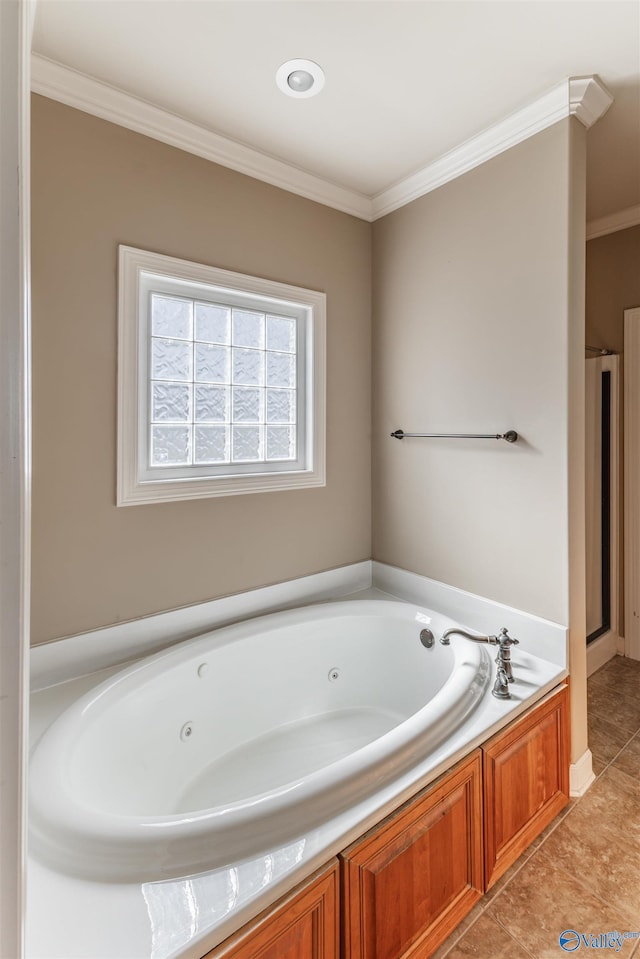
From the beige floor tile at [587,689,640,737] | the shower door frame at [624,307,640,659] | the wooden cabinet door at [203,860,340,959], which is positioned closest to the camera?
the wooden cabinet door at [203,860,340,959]

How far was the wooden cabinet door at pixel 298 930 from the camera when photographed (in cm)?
87

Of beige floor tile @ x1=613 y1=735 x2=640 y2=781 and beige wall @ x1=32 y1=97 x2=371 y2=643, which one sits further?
beige floor tile @ x1=613 y1=735 x2=640 y2=781

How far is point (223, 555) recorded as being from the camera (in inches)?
81.9

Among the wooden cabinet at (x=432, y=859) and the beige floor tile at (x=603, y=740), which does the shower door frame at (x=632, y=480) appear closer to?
the beige floor tile at (x=603, y=740)

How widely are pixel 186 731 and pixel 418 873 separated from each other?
35.9 inches

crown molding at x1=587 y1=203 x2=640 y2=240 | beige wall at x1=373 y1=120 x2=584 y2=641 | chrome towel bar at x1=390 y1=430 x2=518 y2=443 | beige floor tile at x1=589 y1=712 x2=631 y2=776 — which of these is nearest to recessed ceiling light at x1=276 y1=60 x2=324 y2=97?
beige wall at x1=373 y1=120 x2=584 y2=641

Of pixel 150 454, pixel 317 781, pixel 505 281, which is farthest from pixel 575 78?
pixel 317 781

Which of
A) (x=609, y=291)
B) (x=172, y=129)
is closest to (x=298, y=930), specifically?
(x=172, y=129)

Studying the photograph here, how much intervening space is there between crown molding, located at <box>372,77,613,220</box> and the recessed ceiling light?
0.71 meters

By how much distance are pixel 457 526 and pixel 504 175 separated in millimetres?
1491

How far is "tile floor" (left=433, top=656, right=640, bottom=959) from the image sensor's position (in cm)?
130

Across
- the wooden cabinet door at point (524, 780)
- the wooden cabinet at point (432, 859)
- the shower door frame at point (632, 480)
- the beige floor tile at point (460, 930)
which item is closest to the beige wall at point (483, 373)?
the wooden cabinet door at point (524, 780)

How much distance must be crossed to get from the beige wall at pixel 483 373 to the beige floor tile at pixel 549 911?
81cm

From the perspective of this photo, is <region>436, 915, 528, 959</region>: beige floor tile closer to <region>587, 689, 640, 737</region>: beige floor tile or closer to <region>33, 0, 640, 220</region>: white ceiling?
<region>587, 689, 640, 737</region>: beige floor tile
